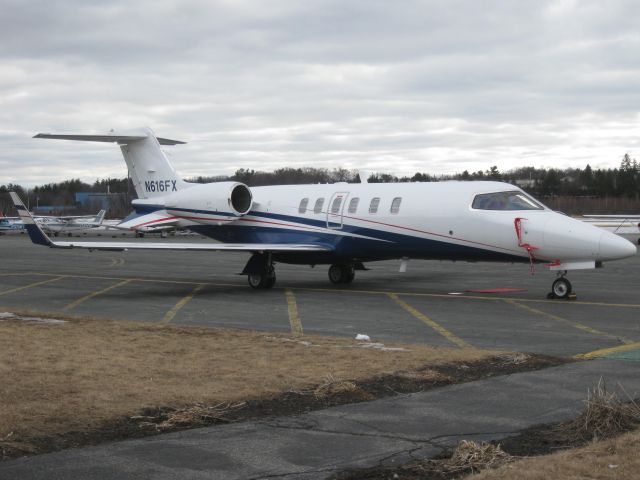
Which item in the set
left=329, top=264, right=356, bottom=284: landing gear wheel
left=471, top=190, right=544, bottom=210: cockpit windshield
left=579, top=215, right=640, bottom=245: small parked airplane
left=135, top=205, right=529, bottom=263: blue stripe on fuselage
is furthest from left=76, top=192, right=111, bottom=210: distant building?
left=471, top=190, right=544, bottom=210: cockpit windshield

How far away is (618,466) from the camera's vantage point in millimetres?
5703

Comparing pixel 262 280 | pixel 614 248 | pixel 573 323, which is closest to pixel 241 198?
pixel 262 280

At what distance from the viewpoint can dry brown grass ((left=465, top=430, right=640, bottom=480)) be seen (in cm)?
555

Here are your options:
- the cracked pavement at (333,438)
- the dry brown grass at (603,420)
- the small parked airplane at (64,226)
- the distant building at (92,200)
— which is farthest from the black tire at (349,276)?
the distant building at (92,200)

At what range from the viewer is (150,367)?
9.87 metres

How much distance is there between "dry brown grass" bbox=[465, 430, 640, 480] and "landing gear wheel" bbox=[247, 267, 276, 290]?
16412 mm

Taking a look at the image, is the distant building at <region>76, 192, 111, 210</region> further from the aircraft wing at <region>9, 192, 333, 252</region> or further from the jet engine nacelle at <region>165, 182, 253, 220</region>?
the aircraft wing at <region>9, 192, 333, 252</region>

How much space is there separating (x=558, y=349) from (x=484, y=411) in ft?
14.3

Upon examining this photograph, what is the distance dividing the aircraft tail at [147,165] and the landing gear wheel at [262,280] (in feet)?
16.8

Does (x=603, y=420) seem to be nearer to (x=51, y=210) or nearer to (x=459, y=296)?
(x=459, y=296)

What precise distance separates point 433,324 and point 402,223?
6.27 meters

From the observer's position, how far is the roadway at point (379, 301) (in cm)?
1369

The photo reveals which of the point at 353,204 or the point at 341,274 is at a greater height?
the point at 353,204

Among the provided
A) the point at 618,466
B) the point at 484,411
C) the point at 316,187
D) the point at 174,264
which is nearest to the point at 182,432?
the point at 484,411
